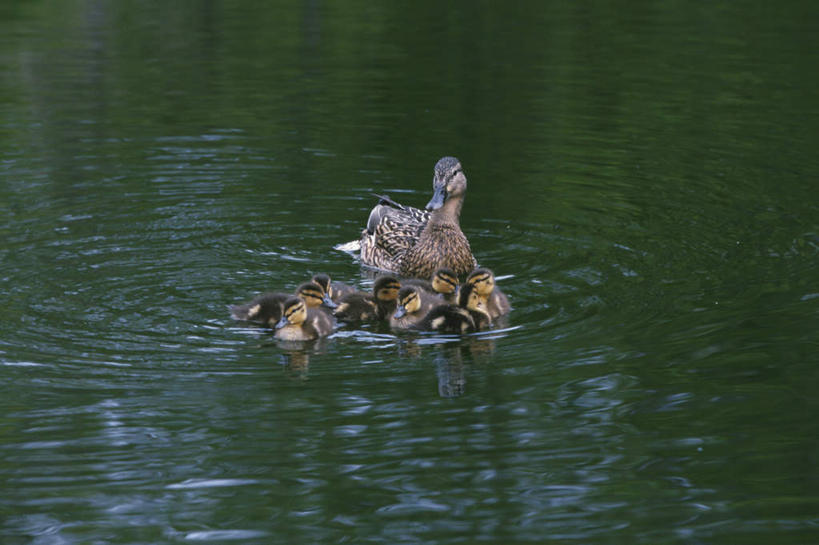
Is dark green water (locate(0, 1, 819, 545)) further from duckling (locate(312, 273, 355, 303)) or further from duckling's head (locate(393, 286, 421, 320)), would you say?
duckling (locate(312, 273, 355, 303))

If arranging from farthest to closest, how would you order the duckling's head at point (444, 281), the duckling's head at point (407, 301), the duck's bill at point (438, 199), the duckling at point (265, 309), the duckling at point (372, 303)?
the duck's bill at point (438, 199)
the duckling's head at point (444, 281)
the duckling at point (372, 303)
the duckling's head at point (407, 301)
the duckling at point (265, 309)

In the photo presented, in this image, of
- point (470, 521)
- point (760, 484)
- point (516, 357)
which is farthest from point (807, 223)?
point (470, 521)

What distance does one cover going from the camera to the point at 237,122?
38.9ft

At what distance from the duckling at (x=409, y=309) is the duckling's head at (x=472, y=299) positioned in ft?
0.54

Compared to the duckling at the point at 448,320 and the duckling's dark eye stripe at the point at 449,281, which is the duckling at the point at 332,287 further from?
the duckling at the point at 448,320

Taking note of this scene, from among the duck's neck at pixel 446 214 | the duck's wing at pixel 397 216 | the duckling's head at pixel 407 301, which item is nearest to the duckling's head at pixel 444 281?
the duckling's head at pixel 407 301

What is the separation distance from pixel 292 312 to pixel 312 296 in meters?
0.42

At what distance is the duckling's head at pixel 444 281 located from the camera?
7.34 metres

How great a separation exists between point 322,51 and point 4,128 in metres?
5.28

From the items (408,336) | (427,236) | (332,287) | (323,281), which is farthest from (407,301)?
(427,236)

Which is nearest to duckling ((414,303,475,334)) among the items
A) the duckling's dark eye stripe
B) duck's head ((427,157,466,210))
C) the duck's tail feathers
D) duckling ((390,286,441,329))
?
duckling ((390,286,441,329))

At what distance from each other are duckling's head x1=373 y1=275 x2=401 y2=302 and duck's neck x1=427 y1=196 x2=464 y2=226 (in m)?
1.21

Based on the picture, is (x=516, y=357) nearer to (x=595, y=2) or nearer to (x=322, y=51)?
(x=322, y=51)

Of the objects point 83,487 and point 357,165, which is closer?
point 83,487
